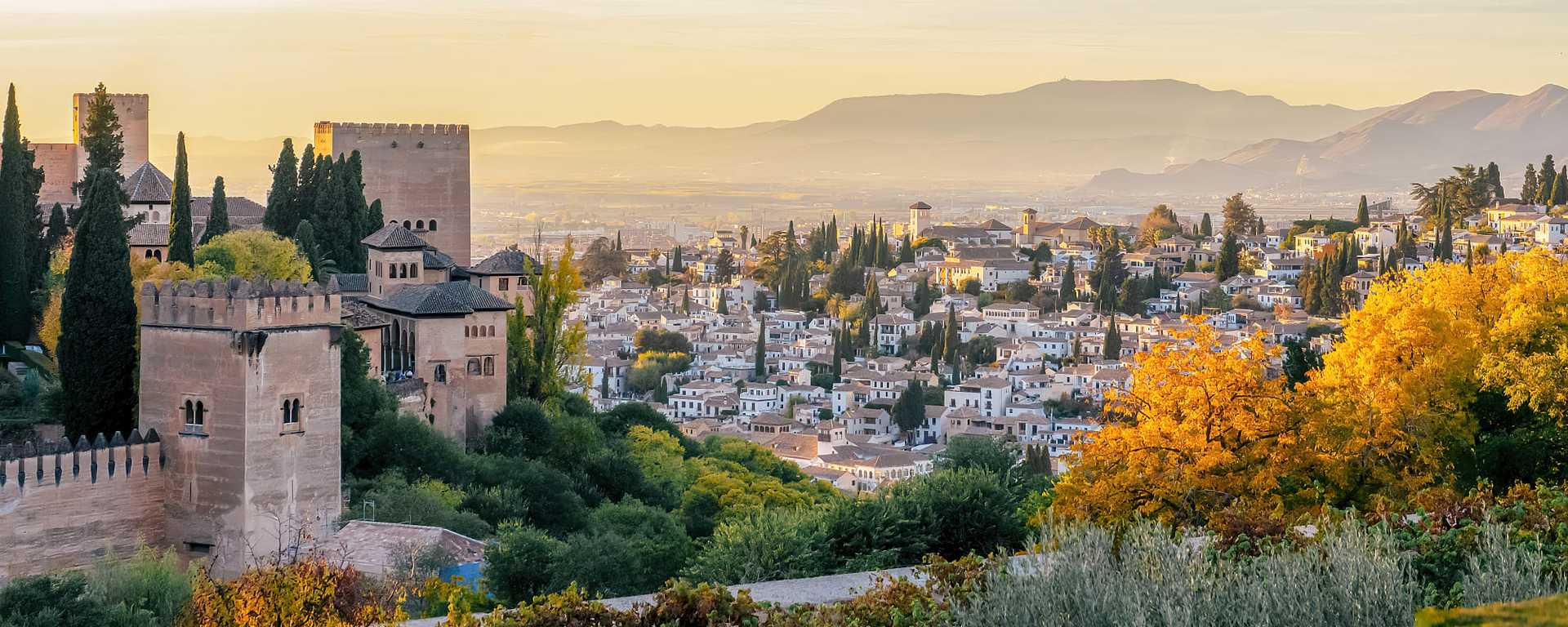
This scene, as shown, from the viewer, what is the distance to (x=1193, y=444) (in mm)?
15891

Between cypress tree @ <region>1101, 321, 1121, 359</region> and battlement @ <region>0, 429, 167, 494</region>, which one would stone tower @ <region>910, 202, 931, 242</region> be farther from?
battlement @ <region>0, 429, 167, 494</region>

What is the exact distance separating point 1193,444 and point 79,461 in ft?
32.7

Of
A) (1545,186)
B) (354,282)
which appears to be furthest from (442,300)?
(1545,186)

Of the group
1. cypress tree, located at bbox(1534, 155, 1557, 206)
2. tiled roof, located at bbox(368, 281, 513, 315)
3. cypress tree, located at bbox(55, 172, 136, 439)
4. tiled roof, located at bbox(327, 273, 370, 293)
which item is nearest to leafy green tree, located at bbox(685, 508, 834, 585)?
cypress tree, located at bbox(55, 172, 136, 439)

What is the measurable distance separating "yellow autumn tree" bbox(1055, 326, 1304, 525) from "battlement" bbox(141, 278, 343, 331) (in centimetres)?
789

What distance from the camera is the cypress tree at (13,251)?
87.4ft

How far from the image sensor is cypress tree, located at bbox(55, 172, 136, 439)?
67.4 feet

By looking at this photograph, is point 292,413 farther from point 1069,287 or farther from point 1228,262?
point 1069,287

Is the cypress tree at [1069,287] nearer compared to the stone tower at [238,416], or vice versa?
the stone tower at [238,416]

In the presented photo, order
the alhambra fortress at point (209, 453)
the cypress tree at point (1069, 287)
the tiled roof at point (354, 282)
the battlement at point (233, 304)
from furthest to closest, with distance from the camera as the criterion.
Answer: the cypress tree at point (1069, 287) → the tiled roof at point (354, 282) → the battlement at point (233, 304) → the alhambra fortress at point (209, 453)

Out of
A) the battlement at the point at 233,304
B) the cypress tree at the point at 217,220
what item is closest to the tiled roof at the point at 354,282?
the cypress tree at the point at 217,220

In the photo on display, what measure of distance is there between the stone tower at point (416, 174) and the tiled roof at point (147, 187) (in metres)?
4.80

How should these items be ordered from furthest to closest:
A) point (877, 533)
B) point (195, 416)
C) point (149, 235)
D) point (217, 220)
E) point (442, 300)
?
point (217, 220) → point (149, 235) → point (442, 300) → point (195, 416) → point (877, 533)

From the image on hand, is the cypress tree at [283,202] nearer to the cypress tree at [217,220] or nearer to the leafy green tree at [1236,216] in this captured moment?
the cypress tree at [217,220]
